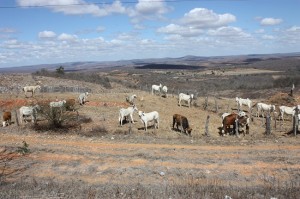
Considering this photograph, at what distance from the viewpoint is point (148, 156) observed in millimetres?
16344

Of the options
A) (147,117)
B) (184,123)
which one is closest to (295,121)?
(184,123)

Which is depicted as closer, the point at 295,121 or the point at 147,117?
the point at 295,121

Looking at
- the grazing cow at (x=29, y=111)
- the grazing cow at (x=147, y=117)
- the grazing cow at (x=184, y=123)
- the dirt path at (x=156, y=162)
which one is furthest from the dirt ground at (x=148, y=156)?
the grazing cow at (x=29, y=111)

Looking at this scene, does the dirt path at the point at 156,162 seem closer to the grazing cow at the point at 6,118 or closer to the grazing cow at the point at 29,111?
the grazing cow at the point at 29,111

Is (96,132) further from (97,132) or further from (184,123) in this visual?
(184,123)

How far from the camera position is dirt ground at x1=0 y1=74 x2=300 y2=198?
13.2 m

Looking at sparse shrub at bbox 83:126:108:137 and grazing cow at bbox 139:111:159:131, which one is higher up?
grazing cow at bbox 139:111:159:131

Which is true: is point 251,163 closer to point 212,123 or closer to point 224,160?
point 224,160

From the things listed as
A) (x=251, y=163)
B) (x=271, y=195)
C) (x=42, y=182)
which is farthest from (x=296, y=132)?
(x=42, y=182)

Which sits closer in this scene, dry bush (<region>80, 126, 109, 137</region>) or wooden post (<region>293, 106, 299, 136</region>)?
dry bush (<region>80, 126, 109, 137</region>)

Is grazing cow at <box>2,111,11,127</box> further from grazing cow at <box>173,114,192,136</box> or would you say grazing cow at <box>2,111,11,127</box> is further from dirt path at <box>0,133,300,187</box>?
grazing cow at <box>173,114,192,136</box>

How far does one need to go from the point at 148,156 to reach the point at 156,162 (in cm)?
108

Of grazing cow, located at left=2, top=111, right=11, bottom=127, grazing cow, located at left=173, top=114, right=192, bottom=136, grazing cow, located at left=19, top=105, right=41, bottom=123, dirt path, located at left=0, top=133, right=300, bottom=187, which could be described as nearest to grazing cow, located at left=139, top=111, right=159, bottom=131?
grazing cow, located at left=173, top=114, right=192, bottom=136

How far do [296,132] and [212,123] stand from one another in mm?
6218
